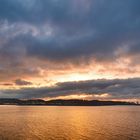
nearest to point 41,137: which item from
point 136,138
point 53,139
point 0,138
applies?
point 53,139

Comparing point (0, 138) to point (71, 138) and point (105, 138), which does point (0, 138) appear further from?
point (105, 138)

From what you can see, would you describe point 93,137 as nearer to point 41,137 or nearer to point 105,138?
point 105,138

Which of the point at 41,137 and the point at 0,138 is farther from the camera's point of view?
the point at 41,137

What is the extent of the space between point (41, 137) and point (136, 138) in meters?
28.5

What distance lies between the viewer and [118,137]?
6981 cm

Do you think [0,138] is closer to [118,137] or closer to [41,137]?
[41,137]

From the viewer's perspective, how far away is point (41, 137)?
70.7m

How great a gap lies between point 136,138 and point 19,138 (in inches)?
1355

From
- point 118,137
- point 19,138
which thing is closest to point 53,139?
point 19,138

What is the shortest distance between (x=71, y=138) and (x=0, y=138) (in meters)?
20.7

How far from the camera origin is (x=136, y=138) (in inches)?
2680

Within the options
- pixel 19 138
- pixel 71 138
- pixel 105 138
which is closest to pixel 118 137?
pixel 105 138

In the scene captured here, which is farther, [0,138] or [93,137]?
[93,137]

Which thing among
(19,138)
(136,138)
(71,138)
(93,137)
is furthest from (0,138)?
(136,138)
